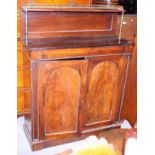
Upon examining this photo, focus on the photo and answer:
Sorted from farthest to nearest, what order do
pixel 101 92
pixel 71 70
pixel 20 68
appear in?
pixel 20 68 < pixel 101 92 < pixel 71 70

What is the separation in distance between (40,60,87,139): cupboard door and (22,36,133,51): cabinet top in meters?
0.12

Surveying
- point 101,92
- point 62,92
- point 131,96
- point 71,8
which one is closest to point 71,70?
point 62,92

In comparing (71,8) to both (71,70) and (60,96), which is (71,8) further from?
(60,96)

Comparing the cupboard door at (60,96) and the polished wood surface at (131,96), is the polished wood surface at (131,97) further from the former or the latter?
the cupboard door at (60,96)

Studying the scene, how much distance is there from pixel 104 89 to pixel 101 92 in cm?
4

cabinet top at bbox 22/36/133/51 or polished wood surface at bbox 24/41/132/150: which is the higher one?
cabinet top at bbox 22/36/133/51

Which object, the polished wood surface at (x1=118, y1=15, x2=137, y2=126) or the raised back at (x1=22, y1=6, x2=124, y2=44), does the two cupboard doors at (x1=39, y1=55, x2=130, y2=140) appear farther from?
the raised back at (x1=22, y1=6, x2=124, y2=44)

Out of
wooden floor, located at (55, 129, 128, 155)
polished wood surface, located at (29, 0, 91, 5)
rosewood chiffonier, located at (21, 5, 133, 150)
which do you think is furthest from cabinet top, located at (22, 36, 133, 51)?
wooden floor, located at (55, 129, 128, 155)

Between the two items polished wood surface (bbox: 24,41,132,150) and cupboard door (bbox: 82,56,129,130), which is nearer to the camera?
polished wood surface (bbox: 24,41,132,150)

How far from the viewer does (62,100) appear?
200 centimetres

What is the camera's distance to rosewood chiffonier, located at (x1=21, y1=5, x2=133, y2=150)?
1870mm
